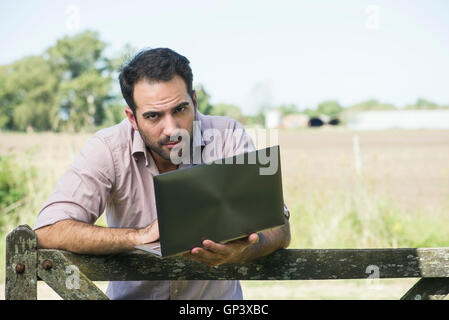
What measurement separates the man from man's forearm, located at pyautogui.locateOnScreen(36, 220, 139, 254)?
127 mm

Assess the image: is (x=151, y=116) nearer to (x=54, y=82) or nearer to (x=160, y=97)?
(x=160, y=97)

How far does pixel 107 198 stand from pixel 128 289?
41cm

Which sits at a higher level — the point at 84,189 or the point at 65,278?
the point at 84,189

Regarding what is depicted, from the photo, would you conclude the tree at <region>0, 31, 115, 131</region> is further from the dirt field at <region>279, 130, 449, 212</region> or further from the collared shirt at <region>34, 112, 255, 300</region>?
the collared shirt at <region>34, 112, 255, 300</region>

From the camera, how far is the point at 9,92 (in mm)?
56469

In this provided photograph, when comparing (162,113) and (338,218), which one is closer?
(162,113)

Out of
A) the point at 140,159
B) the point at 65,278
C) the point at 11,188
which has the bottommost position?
the point at 11,188

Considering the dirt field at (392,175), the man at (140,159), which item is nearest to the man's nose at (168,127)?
the man at (140,159)

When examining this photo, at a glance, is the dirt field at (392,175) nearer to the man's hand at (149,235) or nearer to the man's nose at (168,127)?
the man's nose at (168,127)

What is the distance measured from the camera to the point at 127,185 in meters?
2.26

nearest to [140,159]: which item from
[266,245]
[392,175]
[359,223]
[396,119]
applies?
[266,245]

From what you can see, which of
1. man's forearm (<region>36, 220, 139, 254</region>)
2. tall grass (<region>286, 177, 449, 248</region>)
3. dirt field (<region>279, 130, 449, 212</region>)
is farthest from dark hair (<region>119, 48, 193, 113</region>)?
dirt field (<region>279, 130, 449, 212</region>)

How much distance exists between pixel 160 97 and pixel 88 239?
745 mm
